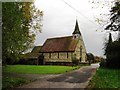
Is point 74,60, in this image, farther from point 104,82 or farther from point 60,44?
→ point 104,82

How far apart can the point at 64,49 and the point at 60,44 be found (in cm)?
333

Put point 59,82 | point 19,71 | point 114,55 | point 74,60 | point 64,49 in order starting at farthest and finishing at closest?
point 64,49
point 74,60
point 114,55
point 19,71
point 59,82

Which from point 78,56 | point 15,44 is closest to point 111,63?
point 15,44

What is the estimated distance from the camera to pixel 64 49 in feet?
252

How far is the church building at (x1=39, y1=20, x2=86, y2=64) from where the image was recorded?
2965 inches

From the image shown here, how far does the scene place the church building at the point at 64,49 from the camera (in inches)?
2965

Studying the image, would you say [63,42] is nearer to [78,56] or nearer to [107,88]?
[78,56]

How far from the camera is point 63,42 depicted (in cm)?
7931

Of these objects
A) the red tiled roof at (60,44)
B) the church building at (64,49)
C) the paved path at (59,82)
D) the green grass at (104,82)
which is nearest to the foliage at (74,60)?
the church building at (64,49)

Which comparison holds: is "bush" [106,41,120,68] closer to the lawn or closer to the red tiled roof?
the lawn

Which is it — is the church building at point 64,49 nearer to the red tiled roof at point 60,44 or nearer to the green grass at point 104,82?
the red tiled roof at point 60,44

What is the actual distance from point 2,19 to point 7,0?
138 centimetres

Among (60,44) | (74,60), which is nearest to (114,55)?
(74,60)

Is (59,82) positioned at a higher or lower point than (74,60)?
lower
